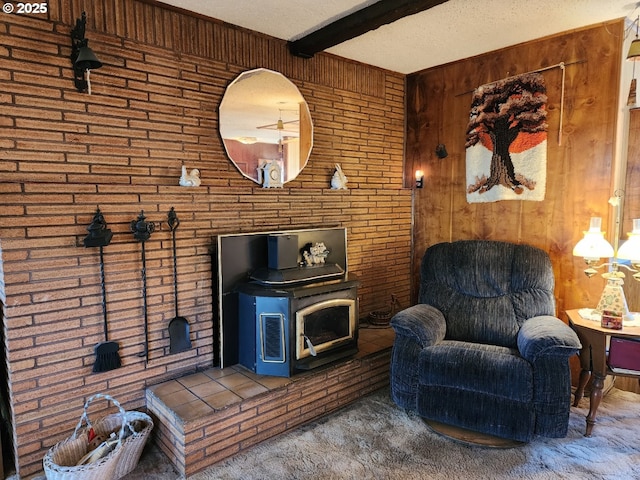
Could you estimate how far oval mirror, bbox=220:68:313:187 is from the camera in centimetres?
A: 274

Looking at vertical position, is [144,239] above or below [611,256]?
above

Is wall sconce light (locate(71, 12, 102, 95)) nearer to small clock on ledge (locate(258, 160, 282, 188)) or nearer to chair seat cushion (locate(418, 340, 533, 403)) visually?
small clock on ledge (locate(258, 160, 282, 188))

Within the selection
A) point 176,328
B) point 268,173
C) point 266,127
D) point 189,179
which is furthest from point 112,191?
point 266,127

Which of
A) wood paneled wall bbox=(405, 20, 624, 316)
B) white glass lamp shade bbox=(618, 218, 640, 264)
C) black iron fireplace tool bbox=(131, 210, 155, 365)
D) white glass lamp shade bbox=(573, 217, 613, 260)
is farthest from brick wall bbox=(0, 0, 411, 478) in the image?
white glass lamp shade bbox=(618, 218, 640, 264)

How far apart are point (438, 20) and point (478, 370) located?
2.14 meters

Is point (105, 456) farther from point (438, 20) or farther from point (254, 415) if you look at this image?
point (438, 20)

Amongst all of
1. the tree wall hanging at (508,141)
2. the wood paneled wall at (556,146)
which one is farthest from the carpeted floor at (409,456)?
the tree wall hanging at (508,141)

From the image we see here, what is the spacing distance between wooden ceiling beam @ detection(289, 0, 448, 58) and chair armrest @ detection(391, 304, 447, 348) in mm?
1758

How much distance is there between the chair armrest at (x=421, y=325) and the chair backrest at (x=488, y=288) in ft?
0.63

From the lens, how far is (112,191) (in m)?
2.26

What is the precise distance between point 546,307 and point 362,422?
1371mm

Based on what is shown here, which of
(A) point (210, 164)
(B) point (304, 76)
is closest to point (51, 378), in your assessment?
(A) point (210, 164)

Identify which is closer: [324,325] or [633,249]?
[633,249]

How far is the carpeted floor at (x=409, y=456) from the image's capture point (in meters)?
2.07
